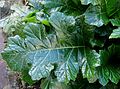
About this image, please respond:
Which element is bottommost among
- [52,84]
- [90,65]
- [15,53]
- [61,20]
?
[52,84]

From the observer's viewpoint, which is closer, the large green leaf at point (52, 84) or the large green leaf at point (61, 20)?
the large green leaf at point (61, 20)

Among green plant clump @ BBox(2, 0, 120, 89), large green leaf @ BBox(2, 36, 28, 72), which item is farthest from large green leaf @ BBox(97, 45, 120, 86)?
large green leaf @ BBox(2, 36, 28, 72)

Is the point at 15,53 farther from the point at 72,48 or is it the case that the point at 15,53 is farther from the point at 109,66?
the point at 109,66

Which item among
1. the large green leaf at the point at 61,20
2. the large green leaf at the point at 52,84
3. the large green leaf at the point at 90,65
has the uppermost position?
the large green leaf at the point at 61,20

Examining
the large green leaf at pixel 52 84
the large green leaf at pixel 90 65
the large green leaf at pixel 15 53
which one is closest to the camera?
the large green leaf at pixel 90 65

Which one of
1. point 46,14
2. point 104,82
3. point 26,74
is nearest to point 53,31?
point 46,14

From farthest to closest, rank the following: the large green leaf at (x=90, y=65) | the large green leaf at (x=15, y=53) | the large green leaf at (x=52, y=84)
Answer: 1. the large green leaf at (x=52, y=84)
2. the large green leaf at (x=15, y=53)
3. the large green leaf at (x=90, y=65)

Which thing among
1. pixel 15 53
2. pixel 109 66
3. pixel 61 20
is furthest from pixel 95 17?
pixel 15 53

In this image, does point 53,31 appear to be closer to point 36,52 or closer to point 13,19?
point 36,52

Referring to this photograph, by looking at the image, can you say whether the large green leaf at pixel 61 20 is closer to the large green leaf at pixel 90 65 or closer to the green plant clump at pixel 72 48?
→ the green plant clump at pixel 72 48

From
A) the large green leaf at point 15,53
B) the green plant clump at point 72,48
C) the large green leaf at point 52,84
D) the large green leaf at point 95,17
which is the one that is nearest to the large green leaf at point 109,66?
the green plant clump at point 72,48

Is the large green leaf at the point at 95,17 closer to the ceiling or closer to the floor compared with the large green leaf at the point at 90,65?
closer to the ceiling
